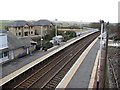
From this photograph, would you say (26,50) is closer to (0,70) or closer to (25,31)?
(0,70)

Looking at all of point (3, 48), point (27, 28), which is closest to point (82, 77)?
point (3, 48)

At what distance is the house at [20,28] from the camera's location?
3781 centimetres

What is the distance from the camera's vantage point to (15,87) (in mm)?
10992

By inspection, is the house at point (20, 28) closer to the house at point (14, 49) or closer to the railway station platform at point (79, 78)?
the house at point (14, 49)

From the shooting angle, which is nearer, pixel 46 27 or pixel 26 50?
pixel 26 50

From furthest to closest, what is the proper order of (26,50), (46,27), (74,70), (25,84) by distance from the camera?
(46,27), (26,50), (74,70), (25,84)

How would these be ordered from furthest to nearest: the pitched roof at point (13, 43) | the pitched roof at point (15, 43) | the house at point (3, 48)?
1. the pitched roof at point (15, 43)
2. the pitched roof at point (13, 43)
3. the house at point (3, 48)

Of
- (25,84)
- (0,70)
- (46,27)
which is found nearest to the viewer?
(25,84)

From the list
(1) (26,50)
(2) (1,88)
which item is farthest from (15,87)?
(1) (26,50)

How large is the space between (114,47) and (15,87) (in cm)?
2058

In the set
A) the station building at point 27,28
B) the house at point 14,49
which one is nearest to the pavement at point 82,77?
the house at point 14,49

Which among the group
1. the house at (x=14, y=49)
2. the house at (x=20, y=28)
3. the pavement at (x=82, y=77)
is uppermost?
the house at (x=20, y=28)

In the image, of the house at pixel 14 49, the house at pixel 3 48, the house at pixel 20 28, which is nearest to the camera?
the house at pixel 3 48

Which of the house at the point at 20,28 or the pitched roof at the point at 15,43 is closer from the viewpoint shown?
the pitched roof at the point at 15,43
